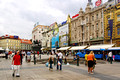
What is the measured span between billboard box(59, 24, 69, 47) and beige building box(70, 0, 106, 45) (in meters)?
5.00

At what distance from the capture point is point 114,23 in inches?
1280

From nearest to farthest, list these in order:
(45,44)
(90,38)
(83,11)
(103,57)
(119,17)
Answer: (103,57), (119,17), (90,38), (83,11), (45,44)

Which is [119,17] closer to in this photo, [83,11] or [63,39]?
[83,11]

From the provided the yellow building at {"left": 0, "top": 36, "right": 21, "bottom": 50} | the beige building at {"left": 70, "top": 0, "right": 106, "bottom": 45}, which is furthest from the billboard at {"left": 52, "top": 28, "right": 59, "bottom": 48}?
the yellow building at {"left": 0, "top": 36, "right": 21, "bottom": 50}

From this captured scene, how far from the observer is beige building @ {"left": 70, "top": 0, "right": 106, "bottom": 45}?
122 ft

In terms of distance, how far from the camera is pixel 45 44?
3236 inches

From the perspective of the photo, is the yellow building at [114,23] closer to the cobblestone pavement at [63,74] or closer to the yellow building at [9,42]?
the cobblestone pavement at [63,74]

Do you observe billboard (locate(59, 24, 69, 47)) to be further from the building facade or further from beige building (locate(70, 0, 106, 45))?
the building facade

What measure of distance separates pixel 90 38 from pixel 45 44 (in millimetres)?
45465

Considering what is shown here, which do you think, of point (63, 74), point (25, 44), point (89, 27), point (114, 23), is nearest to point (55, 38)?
point (89, 27)

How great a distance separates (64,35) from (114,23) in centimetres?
2776

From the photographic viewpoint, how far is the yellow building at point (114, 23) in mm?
31406

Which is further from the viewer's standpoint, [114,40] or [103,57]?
[114,40]

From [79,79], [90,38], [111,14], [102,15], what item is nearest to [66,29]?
[90,38]
